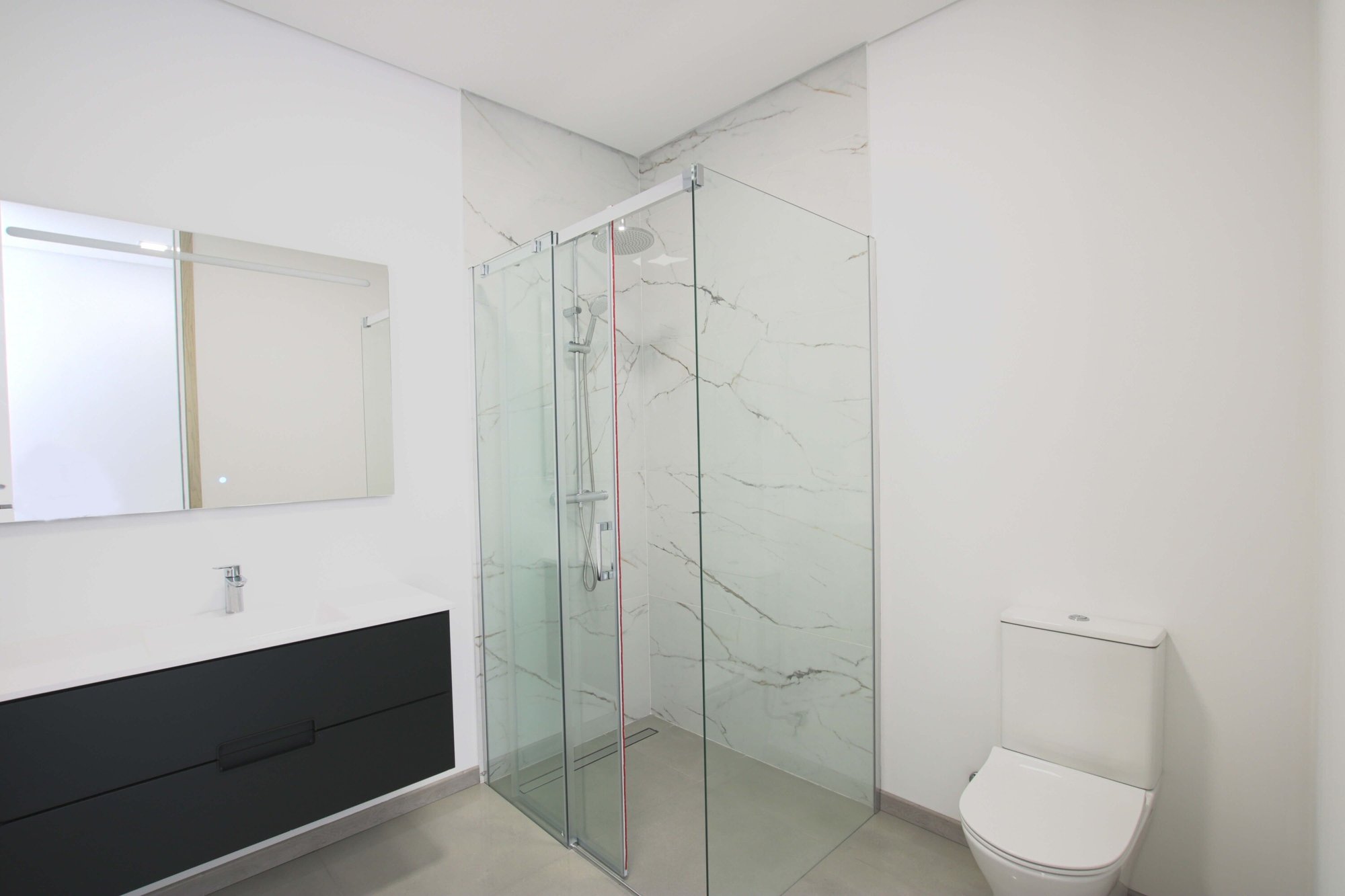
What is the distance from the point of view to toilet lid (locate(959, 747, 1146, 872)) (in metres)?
1.51

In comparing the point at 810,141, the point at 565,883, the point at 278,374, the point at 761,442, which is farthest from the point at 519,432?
the point at 810,141

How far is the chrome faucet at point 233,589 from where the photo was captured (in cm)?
203

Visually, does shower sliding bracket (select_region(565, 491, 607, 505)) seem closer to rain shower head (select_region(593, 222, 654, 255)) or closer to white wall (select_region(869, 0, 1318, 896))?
rain shower head (select_region(593, 222, 654, 255))

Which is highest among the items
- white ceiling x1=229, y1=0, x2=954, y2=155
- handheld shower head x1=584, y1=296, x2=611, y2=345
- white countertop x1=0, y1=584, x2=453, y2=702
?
white ceiling x1=229, y1=0, x2=954, y2=155

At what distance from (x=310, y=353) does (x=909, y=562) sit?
215 cm

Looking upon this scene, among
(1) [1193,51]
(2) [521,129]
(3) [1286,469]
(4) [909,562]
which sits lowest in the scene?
(4) [909,562]

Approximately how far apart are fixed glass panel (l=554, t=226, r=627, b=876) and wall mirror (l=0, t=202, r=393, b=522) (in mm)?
716

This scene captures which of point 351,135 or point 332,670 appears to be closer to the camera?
point 332,670

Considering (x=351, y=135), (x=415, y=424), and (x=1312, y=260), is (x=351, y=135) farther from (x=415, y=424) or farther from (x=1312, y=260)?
(x=1312, y=260)

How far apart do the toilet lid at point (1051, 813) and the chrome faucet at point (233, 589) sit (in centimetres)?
211

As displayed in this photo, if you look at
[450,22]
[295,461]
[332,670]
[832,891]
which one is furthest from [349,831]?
[450,22]

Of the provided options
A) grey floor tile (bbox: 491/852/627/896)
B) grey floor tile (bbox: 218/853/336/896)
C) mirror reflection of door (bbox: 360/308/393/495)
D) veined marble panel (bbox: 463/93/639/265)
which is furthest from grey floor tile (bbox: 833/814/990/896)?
veined marble panel (bbox: 463/93/639/265)

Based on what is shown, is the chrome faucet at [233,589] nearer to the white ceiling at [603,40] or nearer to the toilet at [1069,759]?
the white ceiling at [603,40]

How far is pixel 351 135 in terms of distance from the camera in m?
2.35
